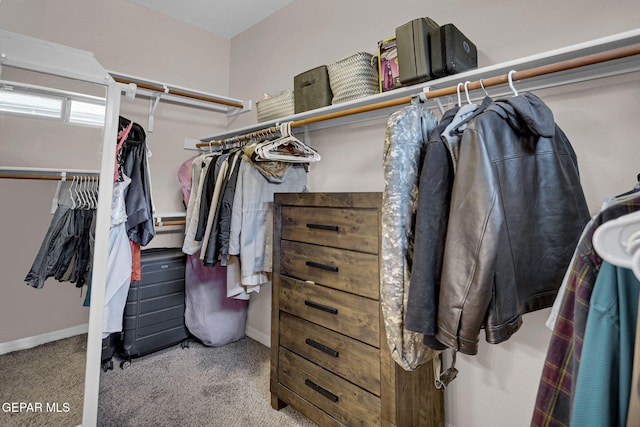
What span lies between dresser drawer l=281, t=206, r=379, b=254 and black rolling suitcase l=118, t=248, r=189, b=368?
1.21 m

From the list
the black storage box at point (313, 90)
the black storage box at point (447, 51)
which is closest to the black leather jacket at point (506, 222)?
the black storage box at point (447, 51)

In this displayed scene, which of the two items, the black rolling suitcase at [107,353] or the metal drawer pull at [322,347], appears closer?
the metal drawer pull at [322,347]

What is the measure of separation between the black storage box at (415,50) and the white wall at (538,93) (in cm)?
36

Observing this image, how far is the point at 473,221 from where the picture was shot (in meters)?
0.79

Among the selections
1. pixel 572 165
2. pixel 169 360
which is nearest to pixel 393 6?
pixel 572 165

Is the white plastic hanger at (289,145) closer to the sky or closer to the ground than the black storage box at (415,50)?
closer to the ground

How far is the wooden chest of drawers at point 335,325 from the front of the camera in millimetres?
1275

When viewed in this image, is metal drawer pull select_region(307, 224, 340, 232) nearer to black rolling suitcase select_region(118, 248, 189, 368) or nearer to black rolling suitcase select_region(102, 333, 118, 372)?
black rolling suitcase select_region(118, 248, 189, 368)

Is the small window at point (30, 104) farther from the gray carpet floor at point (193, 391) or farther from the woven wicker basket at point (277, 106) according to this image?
the gray carpet floor at point (193, 391)

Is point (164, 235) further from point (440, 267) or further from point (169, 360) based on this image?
point (440, 267)

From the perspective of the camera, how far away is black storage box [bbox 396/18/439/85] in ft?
4.26

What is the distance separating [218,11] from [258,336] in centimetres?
273

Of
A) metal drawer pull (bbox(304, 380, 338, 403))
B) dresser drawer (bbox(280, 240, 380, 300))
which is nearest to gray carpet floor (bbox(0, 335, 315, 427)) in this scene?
metal drawer pull (bbox(304, 380, 338, 403))

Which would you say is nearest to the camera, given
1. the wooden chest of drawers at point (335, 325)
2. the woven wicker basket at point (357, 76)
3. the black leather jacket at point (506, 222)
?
the black leather jacket at point (506, 222)
